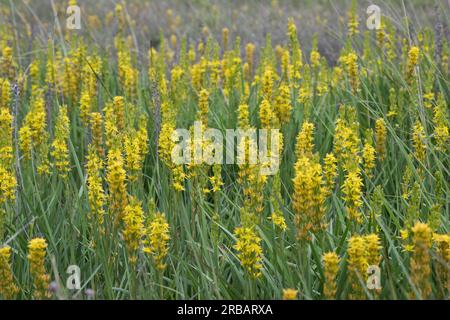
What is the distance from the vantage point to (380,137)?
10.7 feet

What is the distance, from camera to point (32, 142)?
3592 millimetres

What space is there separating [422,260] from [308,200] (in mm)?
384

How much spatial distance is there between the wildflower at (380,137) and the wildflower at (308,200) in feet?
3.19

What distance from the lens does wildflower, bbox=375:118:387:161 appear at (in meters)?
3.20

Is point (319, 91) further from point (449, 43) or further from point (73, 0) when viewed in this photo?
point (73, 0)

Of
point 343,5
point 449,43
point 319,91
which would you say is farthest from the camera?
point 343,5

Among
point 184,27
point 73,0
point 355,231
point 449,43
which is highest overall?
point 184,27

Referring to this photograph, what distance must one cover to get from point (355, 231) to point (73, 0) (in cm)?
342

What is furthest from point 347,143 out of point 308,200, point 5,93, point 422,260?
point 5,93

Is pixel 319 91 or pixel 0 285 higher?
pixel 319 91

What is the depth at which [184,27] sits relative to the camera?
370 inches
